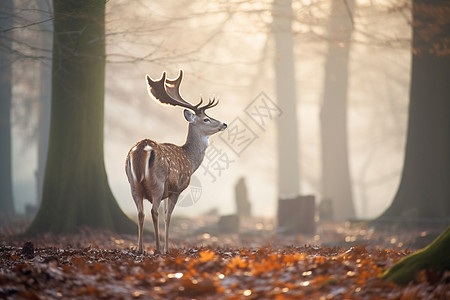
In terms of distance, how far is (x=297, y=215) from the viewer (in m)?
17.0

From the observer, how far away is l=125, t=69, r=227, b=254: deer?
329 inches

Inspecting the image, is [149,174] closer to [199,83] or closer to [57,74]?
[57,74]

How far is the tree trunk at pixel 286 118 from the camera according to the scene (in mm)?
27547

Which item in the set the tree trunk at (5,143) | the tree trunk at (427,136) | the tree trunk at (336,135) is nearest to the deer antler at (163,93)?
the tree trunk at (427,136)

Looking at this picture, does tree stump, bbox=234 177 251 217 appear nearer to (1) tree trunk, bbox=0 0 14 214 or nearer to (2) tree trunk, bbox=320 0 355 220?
(2) tree trunk, bbox=320 0 355 220

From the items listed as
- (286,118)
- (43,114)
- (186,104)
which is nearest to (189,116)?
(186,104)

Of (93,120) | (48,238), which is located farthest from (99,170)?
(48,238)

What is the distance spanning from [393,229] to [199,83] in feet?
62.3

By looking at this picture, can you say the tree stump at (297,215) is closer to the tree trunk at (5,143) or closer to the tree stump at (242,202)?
the tree stump at (242,202)

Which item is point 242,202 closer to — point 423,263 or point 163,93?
point 163,93

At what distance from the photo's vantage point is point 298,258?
6.80 m

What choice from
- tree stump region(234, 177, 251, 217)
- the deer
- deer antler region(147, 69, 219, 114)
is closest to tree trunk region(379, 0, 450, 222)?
the deer

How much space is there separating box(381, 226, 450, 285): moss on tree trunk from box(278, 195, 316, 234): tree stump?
420 inches

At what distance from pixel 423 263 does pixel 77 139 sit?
855 cm
